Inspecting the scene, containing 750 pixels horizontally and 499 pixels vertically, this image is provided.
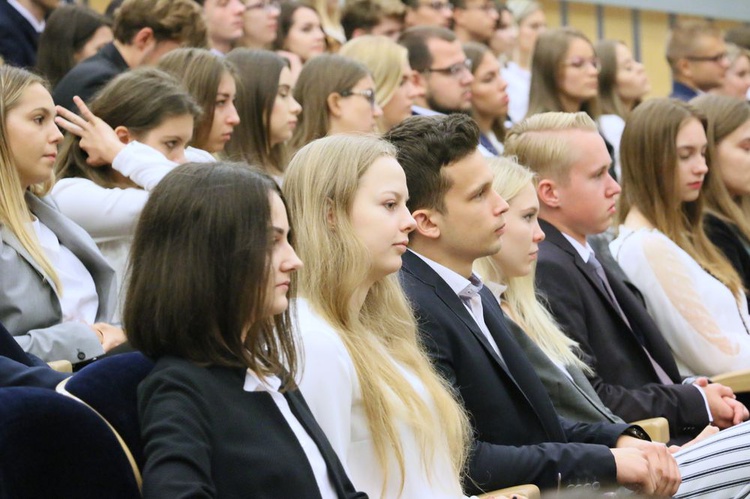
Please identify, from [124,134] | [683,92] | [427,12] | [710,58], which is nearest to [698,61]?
[710,58]

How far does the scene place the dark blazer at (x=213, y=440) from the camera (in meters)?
1.62

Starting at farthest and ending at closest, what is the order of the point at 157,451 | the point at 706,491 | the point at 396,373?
the point at 706,491 → the point at 396,373 → the point at 157,451

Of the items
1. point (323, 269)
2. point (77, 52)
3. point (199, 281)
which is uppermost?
point (199, 281)

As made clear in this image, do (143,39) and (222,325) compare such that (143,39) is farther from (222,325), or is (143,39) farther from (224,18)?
(222,325)

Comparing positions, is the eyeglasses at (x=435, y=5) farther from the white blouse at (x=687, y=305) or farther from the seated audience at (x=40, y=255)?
the seated audience at (x=40, y=255)

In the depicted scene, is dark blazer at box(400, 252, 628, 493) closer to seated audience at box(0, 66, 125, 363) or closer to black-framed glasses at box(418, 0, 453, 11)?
seated audience at box(0, 66, 125, 363)

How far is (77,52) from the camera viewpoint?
4.65m

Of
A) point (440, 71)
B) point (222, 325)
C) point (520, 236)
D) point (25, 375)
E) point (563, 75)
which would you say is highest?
point (222, 325)

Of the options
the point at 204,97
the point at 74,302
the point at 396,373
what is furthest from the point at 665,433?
the point at 204,97

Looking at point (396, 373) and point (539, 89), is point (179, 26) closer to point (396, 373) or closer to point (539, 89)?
point (539, 89)

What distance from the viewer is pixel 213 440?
1.72 meters

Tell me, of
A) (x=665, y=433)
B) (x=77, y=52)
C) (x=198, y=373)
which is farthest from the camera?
(x=77, y=52)

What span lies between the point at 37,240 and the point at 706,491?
65.3 inches

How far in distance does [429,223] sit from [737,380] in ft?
4.15
